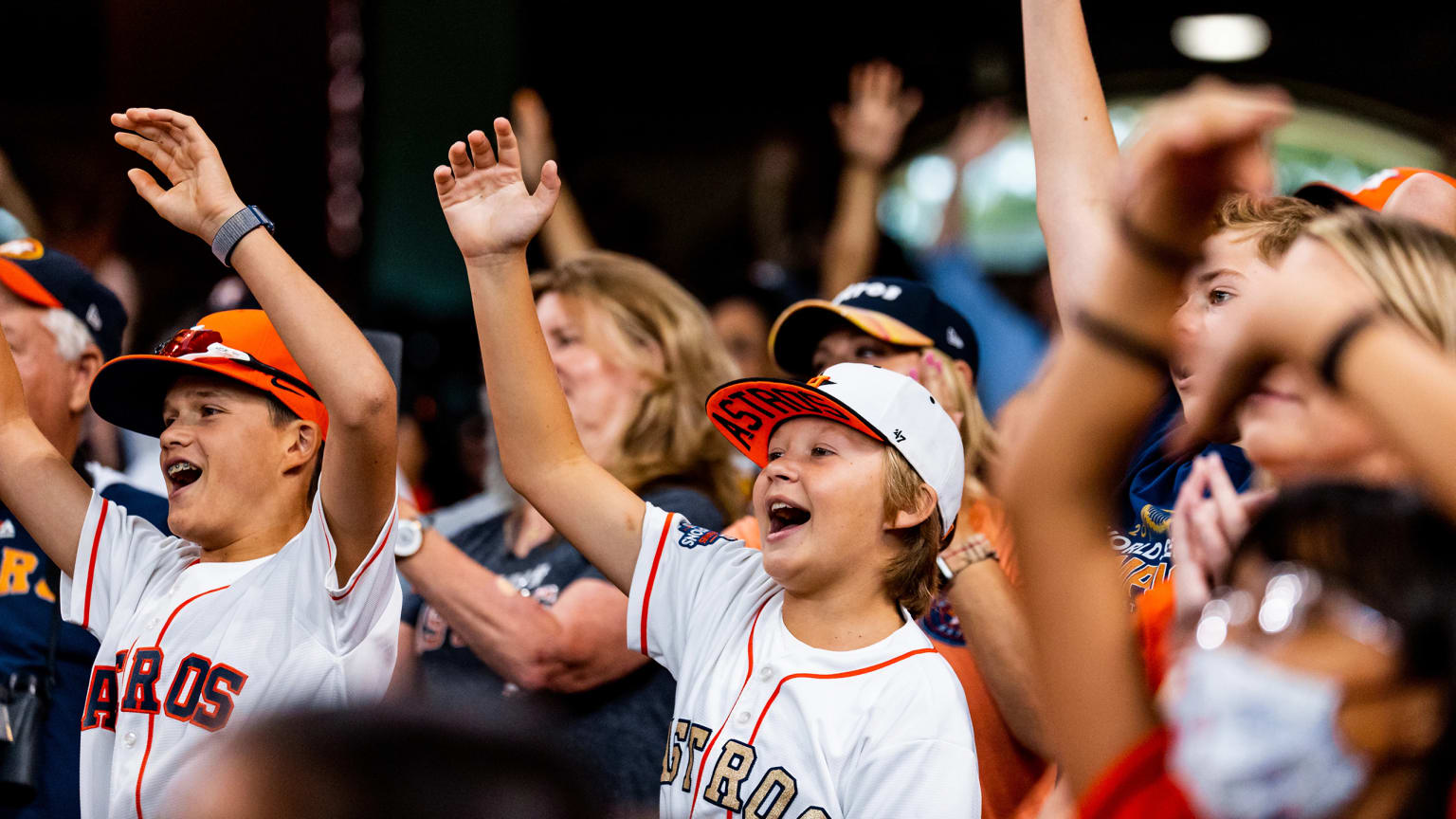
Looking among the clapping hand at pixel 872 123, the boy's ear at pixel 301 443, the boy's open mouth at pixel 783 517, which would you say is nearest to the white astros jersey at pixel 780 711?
the boy's open mouth at pixel 783 517

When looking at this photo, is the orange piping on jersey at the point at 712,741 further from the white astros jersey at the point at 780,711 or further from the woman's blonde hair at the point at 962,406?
the woman's blonde hair at the point at 962,406

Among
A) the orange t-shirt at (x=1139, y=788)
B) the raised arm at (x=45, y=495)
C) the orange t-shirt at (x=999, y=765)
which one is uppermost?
the orange t-shirt at (x=1139, y=788)

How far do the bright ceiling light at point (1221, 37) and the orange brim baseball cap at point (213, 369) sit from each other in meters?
5.88

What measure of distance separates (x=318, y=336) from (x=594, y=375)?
110cm

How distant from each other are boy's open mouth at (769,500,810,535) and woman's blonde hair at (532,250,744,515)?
706 mm

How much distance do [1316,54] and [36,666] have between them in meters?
6.44

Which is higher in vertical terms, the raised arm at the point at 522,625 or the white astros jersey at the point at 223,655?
the white astros jersey at the point at 223,655

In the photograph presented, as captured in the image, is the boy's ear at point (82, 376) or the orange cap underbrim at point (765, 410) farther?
the boy's ear at point (82, 376)

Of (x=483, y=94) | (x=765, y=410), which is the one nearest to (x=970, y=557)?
(x=765, y=410)

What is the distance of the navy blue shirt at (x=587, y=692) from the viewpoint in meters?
2.42

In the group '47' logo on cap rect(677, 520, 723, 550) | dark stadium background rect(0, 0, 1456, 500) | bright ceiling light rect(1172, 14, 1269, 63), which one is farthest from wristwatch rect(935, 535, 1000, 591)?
bright ceiling light rect(1172, 14, 1269, 63)

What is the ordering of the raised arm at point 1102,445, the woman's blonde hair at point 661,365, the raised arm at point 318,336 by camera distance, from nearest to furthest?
the raised arm at point 1102,445 → the raised arm at point 318,336 → the woman's blonde hair at point 661,365

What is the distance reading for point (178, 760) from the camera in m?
1.93

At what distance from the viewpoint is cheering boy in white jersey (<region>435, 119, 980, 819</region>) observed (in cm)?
187
